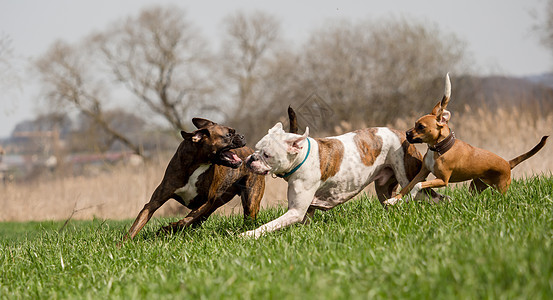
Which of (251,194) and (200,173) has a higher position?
(200,173)

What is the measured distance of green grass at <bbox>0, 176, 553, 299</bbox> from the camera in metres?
2.88

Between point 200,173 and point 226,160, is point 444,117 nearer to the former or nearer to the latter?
point 226,160

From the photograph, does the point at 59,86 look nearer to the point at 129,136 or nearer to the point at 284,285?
the point at 129,136

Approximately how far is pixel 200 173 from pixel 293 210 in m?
1.23

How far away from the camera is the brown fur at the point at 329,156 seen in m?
5.22

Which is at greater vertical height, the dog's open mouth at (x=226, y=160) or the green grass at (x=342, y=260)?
the dog's open mouth at (x=226, y=160)

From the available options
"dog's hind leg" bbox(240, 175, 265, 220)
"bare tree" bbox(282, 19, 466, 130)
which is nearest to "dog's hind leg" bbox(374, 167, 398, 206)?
"dog's hind leg" bbox(240, 175, 265, 220)

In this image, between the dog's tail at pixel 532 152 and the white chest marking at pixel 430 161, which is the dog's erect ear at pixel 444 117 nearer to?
the white chest marking at pixel 430 161

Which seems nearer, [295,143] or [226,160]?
[295,143]

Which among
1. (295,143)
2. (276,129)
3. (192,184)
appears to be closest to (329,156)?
(295,143)

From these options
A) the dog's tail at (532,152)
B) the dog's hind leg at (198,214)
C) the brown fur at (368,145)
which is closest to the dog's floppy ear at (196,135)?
the dog's hind leg at (198,214)

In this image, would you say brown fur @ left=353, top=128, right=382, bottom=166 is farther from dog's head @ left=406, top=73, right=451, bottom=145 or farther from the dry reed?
the dry reed

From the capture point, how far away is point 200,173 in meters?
5.75

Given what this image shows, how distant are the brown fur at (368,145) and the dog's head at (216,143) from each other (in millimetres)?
1270
